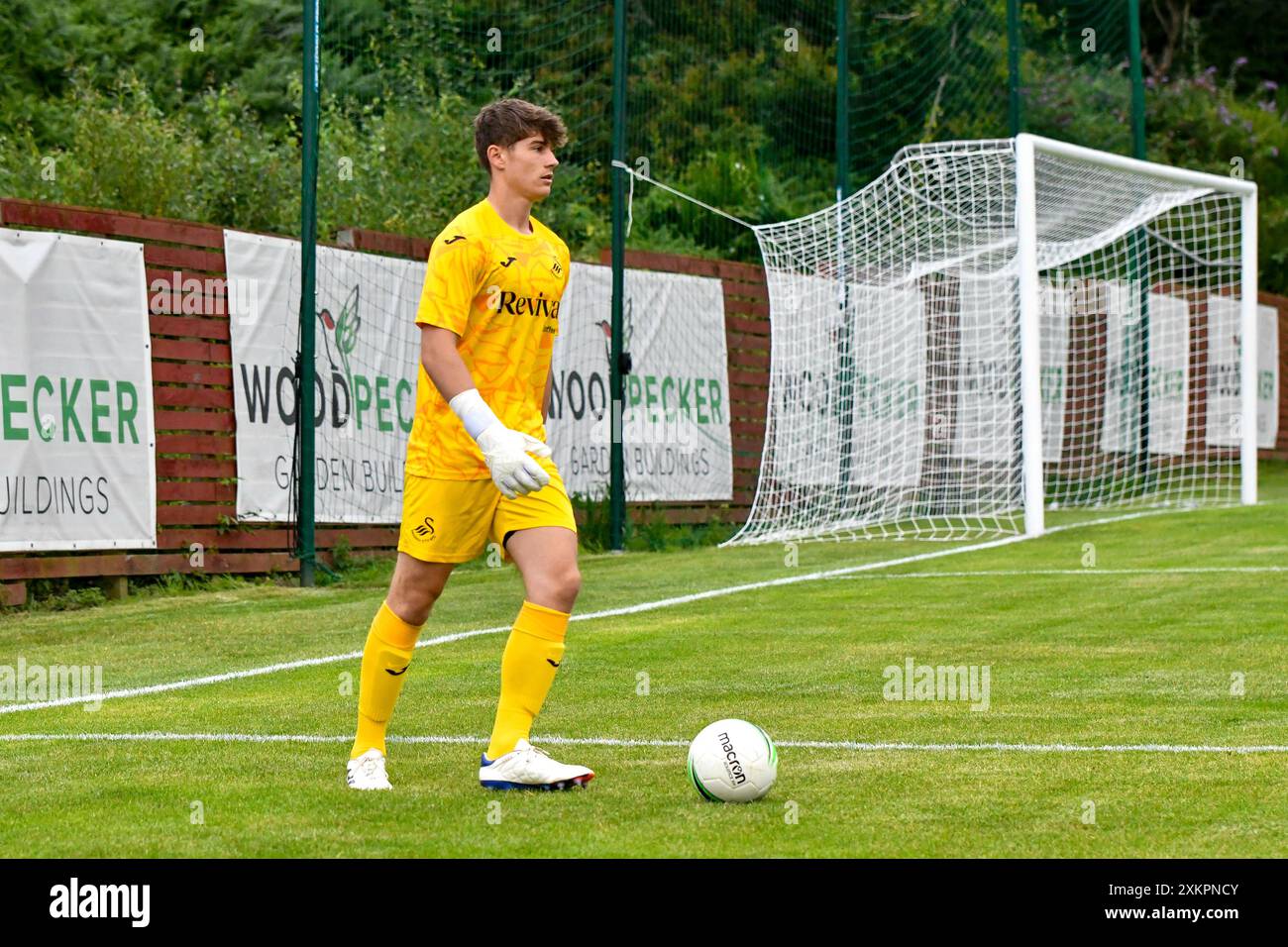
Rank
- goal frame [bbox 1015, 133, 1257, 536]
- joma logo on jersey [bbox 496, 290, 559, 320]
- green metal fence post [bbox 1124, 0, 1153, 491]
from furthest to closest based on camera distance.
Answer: green metal fence post [bbox 1124, 0, 1153, 491] → goal frame [bbox 1015, 133, 1257, 536] → joma logo on jersey [bbox 496, 290, 559, 320]

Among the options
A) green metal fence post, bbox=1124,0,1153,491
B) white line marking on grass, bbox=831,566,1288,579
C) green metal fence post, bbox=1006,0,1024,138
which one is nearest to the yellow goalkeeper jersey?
white line marking on grass, bbox=831,566,1288,579

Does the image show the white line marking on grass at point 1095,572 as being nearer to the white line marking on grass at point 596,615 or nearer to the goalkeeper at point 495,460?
the white line marking on grass at point 596,615

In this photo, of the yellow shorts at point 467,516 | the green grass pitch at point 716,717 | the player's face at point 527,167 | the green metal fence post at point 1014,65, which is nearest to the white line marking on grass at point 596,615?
the green grass pitch at point 716,717

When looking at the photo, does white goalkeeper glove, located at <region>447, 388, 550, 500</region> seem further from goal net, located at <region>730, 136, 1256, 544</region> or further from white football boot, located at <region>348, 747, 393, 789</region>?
goal net, located at <region>730, 136, 1256, 544</region>

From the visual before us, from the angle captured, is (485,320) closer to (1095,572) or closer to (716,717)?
(716,717)

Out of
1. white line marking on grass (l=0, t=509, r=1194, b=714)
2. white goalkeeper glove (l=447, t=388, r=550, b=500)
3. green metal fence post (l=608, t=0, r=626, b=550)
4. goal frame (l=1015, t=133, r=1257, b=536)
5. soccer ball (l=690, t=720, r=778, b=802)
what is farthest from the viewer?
green metal fence post (l=608, t=0, r=626, b=550)

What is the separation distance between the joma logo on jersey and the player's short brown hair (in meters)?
0.46

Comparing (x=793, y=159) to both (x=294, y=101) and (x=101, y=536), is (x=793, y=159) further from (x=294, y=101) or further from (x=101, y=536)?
(x=101, y=536)

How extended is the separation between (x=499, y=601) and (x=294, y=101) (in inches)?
641

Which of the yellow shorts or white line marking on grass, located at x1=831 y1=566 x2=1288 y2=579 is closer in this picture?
the yellow shorts

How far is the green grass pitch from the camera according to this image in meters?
5.26

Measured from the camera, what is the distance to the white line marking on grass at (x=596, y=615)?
8.46 meters

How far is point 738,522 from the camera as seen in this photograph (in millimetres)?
19734
